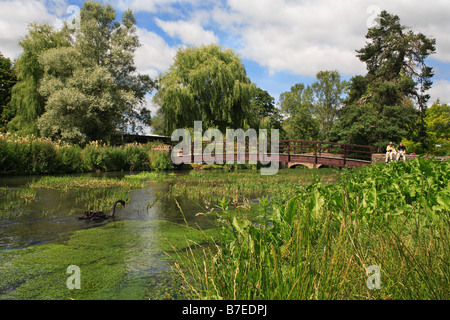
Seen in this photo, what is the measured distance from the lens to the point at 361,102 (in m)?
33.1

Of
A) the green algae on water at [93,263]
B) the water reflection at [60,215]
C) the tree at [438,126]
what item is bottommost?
the green algae on water at [93,263]

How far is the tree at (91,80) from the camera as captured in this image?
88.5ft

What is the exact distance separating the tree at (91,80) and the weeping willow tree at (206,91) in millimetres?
4034

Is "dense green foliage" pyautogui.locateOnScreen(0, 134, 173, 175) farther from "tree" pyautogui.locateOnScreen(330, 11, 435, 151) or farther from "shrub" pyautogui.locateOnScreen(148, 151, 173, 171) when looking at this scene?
"tree" pyautogui.locateOnScreen(330, 11, 435, 151)

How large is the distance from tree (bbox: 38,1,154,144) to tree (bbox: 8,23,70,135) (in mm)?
1585

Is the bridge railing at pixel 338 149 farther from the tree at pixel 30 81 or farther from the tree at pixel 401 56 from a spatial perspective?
the tree at pixel 30 81

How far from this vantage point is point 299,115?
4416 cm

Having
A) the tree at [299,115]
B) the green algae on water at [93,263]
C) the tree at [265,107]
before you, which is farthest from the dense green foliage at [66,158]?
the tree at [299,115]

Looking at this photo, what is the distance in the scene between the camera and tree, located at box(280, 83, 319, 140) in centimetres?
4466

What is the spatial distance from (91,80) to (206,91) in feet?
32.2

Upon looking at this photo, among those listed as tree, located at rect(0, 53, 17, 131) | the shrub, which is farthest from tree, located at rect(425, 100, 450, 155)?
tree, located at rect(0, 53, 17, 131)

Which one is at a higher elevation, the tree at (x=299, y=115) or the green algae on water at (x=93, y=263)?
the tree at (x=299, y=115)
